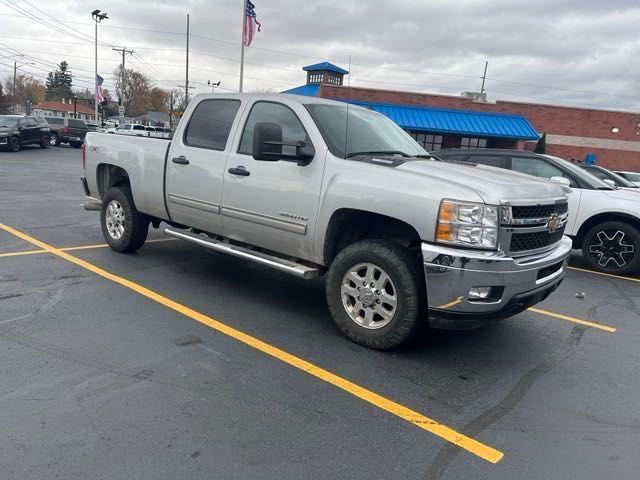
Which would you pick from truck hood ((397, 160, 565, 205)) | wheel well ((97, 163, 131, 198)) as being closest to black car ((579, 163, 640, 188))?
truck hood ((397, 160, 565, 205))

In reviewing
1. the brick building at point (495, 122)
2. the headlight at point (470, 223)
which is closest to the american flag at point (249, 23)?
the brick building at point (495, 122)

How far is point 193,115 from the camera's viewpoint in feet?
19.1

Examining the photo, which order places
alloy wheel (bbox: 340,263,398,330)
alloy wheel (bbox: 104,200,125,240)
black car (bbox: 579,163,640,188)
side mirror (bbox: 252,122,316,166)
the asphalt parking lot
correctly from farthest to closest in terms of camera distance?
1. black car (bbox: 579,163,640,188)
2. alloy wheel (bbox: 104,200,125,240)
3. side mirror (bbox: 252,122,316,166)
4. alloy wheel (bbox: 340,263,398,330)
5. the asphalt parking lot

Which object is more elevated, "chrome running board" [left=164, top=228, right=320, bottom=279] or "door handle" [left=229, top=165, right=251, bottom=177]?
"door handle" [left=229, top=165, right=251, bottom=177]

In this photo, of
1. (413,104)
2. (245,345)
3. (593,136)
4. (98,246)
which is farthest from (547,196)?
(593,136)

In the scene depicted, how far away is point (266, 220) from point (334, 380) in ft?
5.77

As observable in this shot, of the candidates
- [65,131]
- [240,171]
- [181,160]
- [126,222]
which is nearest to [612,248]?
[240,171]

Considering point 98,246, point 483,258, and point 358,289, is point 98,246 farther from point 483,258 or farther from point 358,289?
point 483,258

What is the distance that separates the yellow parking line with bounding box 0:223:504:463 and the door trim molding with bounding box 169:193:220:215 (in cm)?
99

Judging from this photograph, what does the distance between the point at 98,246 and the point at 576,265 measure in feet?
24.1

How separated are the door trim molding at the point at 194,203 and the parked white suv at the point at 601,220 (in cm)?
496

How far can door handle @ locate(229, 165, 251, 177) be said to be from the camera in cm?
500

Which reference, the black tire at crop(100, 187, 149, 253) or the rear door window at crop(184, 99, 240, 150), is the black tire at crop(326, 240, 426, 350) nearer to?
the rear door window at crop(184, 99, 240, 150)

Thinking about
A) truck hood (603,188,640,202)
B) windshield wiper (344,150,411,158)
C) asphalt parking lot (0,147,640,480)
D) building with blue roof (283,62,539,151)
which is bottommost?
asphalt parking lot (0,147,640,480)
